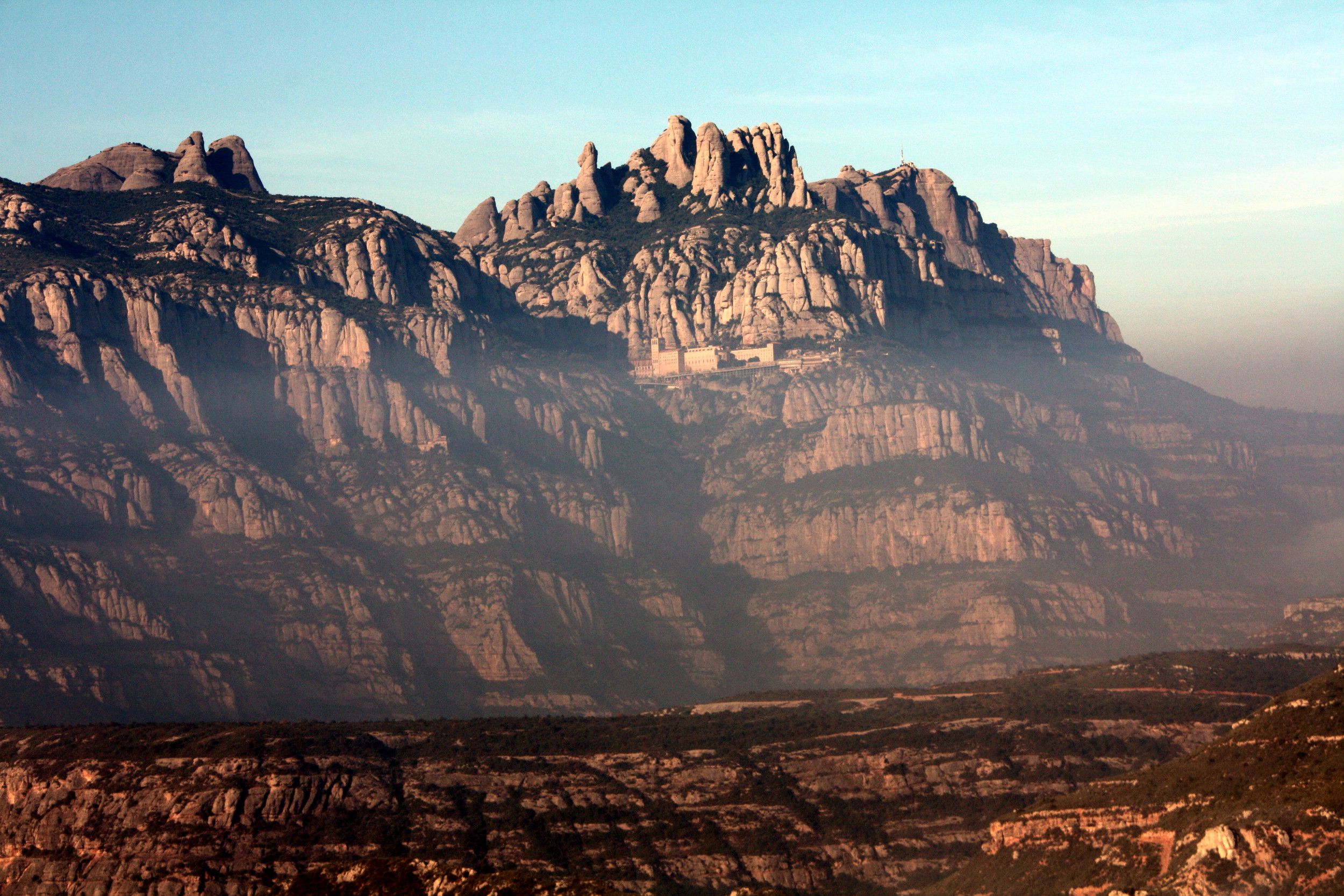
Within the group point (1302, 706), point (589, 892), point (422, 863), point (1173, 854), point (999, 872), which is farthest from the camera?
point (999, 872)

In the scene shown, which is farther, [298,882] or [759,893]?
[298,882]

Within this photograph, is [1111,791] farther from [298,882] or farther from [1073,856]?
[298,882]

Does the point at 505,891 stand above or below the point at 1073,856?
above

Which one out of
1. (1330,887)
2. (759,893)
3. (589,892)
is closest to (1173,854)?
(1330,887)

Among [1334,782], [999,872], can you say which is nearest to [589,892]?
[1334,782]

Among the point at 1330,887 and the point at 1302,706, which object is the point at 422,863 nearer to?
the point at 1330,887

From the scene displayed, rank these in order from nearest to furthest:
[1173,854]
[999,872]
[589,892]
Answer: [589,892] → [1173,854] → [999,872]
